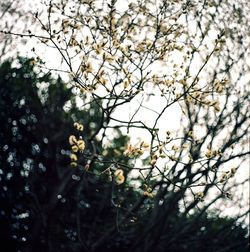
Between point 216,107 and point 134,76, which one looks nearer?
point 216,107

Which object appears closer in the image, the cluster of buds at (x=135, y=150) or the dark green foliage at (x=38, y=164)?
the cluster of buds at (x=135, y=150)

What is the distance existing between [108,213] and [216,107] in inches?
294

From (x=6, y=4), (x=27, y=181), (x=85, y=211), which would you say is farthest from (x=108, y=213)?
(x=6, y=4)

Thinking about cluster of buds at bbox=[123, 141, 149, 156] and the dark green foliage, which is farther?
the dark green foliage

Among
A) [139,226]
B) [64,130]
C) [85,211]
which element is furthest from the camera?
[85,211]

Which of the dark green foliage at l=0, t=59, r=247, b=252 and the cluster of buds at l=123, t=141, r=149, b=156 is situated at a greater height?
the dark green foliage at l=0, t=59, r=247, b=252

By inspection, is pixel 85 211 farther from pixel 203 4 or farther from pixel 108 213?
pixel 203 4

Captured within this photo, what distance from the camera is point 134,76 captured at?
12.8ft

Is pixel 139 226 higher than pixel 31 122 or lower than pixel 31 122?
lower

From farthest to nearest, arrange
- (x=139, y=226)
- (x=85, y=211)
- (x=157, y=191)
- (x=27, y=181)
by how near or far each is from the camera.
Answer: (x=85, y=211) → (x=27, y=181) → (x=139, y=226) → (x=157, y=191)

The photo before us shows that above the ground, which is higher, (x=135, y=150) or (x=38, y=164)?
(x=38, y=164)

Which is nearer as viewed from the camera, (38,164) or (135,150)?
(135,150)

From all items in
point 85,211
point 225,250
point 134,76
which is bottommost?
point 225,250

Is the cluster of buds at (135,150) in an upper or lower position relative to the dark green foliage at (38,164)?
lower
